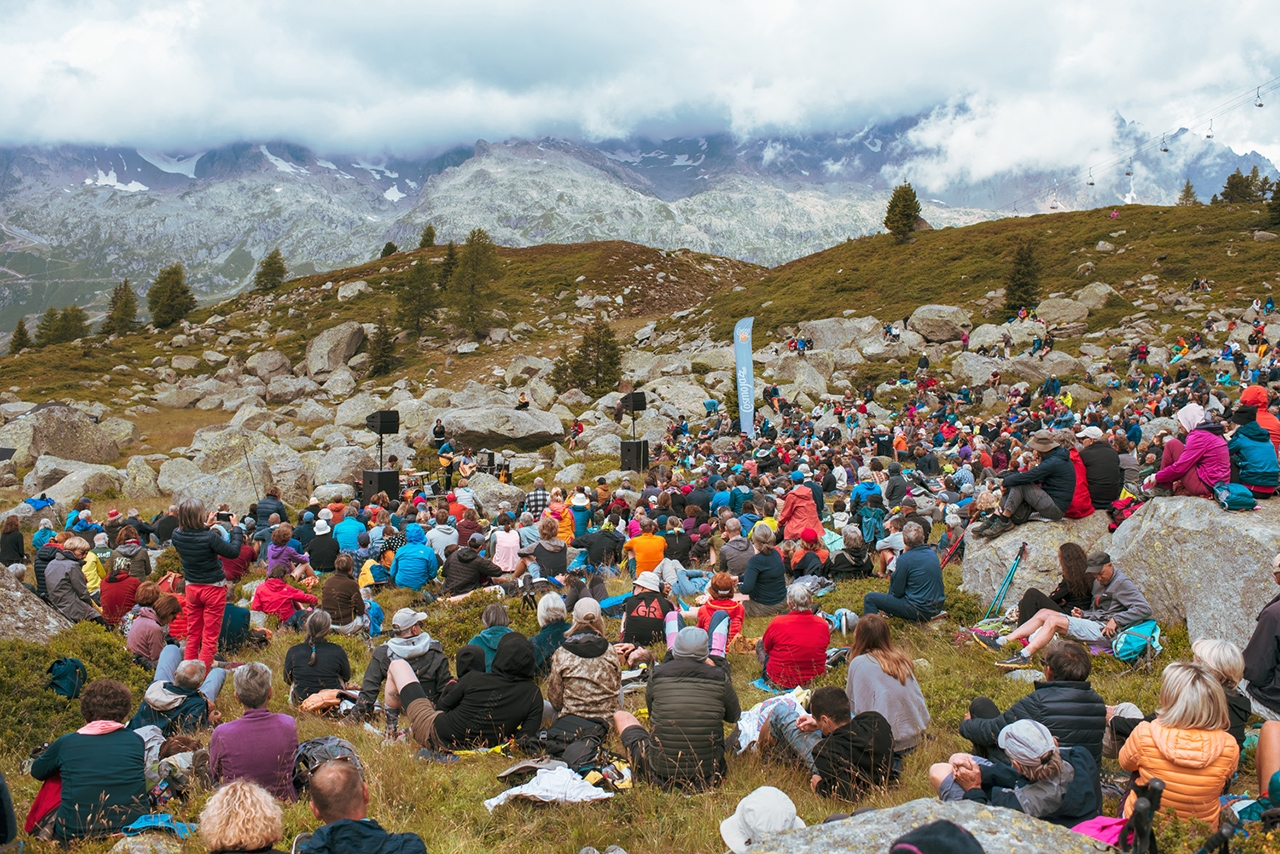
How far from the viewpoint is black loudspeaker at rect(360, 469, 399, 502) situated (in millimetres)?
20703

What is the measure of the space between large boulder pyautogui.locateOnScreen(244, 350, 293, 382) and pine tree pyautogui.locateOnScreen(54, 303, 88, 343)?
26886mm

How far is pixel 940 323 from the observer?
4234cm

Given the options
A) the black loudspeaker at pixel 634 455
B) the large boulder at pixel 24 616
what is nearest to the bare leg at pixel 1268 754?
the large boulder at pixel 24 616

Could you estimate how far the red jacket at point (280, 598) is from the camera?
10.6m

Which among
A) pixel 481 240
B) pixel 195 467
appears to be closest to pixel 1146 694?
pixel 195 467

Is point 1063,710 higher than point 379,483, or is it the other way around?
point 1063,710

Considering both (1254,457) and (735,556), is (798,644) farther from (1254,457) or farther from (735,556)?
(1254,457)

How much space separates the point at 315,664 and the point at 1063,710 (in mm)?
6570

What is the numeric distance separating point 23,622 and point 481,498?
39.6 feet

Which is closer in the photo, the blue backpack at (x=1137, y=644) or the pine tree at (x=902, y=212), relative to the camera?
the blue backpack at (x=1137, y=644)

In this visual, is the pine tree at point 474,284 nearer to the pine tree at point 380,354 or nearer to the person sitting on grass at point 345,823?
the pine tree at point 380,354

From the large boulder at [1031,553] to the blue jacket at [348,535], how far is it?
1057 cm

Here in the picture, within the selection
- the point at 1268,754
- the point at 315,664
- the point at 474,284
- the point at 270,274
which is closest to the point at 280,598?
the point at 315,664

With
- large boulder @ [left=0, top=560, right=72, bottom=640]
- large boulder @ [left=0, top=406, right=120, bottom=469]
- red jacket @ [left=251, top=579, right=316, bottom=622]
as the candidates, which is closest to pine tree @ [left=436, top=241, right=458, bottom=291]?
large boulder @ [left=0, top=406, right=120, bottom=469]
